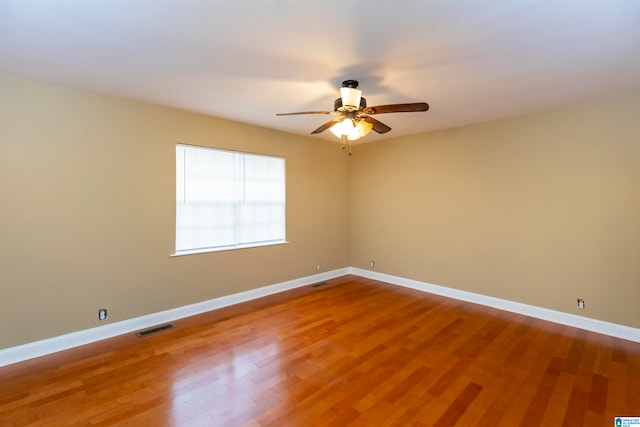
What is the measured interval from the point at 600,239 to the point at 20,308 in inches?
237

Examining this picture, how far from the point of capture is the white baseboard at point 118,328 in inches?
104

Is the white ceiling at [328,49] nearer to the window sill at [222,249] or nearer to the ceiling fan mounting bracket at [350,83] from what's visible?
the ceiling fan mounting bracket at [350,83]

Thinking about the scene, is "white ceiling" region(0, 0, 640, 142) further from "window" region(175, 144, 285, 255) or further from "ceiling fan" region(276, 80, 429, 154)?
"window" region(175, 144, 285, 255)

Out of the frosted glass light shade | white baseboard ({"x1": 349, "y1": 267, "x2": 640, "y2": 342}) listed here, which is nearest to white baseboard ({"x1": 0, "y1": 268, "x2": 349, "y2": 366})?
white baseboard ({"x1": 349, "y1": 267, "x2": 640, "y2": 342})

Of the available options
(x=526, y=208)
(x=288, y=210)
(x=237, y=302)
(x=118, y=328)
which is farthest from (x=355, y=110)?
(x=118, y=328)

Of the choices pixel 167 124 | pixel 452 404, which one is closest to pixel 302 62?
pixel 167 124

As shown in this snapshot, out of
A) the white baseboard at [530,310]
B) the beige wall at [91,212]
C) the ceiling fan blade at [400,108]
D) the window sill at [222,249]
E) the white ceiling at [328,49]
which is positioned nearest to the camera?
the white ceiling at [328,49]

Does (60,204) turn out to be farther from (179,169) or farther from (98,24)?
(98,24)

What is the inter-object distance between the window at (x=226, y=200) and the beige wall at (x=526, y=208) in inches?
80.4

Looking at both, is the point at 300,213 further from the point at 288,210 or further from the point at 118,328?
the point at 118,328

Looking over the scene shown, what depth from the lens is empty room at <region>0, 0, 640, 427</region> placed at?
6.43ft

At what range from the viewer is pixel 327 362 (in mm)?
2637

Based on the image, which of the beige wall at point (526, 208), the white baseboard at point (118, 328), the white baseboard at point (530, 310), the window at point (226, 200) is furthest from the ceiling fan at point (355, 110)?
the white baseboard at point (530, 310)

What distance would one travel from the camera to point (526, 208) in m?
3.77
